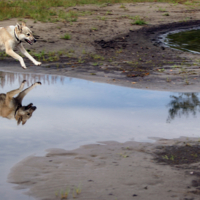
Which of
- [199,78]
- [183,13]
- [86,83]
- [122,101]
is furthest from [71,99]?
[183,13]

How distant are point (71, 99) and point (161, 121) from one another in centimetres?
208

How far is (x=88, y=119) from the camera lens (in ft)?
20.9

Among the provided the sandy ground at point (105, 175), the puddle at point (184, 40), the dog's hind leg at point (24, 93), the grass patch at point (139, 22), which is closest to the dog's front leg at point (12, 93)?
the dog's hind leg at point (24, 93)

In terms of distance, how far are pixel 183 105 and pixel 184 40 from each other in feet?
37.2

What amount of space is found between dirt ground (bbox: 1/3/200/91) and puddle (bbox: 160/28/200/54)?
1.78 ft

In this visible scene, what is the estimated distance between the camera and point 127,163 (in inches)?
178

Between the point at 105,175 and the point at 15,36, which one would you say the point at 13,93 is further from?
the point at 105,175

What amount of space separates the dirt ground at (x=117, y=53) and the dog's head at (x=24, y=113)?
2899 mm

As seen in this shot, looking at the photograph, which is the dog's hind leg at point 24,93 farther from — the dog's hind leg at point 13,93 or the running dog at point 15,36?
the running dog at point 15,36

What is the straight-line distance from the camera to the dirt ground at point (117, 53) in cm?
976

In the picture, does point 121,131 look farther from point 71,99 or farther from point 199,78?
point 199,78

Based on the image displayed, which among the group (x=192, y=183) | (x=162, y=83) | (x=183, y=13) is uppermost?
(x=183, y=13)

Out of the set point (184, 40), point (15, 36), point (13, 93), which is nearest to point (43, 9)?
point (184, 40)

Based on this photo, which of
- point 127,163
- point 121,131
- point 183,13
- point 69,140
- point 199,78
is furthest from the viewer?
point 183,13
